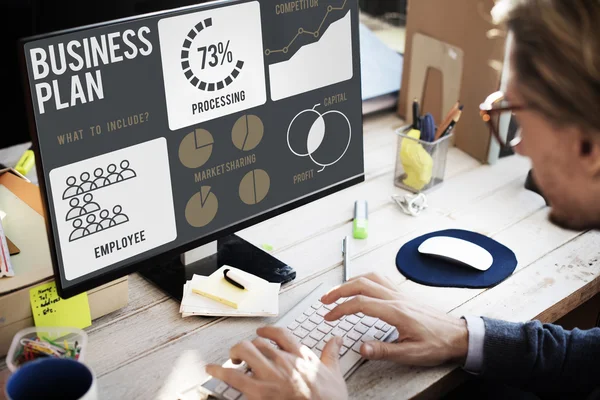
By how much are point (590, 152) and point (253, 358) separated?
1.70 ft

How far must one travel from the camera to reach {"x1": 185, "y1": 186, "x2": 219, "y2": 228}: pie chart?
1132mm

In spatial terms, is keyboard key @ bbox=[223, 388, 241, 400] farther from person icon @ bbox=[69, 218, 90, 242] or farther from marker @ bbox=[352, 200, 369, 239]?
marker @ bbox=[352, 200, 369, 239]

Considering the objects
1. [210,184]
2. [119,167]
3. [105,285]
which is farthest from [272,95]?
[105,285]

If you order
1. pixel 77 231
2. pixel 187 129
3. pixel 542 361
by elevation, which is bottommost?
pixel 542 361

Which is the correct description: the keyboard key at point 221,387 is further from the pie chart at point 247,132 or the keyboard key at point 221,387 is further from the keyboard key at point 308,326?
the pie chart at point 247,132

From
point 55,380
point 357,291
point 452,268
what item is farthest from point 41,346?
point 452,268

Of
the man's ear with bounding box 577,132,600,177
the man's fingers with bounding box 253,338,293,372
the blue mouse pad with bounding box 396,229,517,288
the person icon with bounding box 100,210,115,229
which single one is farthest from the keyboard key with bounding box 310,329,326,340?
A: the man's ear with bounding box 577,132,600,177

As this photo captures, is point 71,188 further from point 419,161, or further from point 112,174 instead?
point 419,161

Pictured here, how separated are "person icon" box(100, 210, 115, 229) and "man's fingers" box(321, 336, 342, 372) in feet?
1.22

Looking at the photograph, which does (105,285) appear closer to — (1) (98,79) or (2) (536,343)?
(1) (98,79)

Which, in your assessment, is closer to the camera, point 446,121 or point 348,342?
point 348,342

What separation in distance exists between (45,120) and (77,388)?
36cm

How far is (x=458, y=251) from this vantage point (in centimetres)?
129

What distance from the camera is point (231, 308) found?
1.15 m
